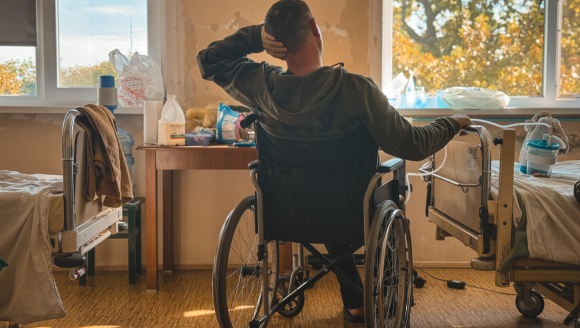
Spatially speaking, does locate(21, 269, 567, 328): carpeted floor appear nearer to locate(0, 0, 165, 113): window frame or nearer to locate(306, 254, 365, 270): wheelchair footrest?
locate(306, 254, 365, 270): wheelchair footrest

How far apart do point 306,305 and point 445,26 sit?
5.94ft

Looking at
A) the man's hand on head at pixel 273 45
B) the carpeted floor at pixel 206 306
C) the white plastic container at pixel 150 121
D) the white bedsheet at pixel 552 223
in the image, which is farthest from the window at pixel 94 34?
the white bedsheet at pixel 552 223

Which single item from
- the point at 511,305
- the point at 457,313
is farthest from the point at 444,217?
the point at 511,305

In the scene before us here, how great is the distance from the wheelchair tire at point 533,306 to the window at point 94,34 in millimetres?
2340

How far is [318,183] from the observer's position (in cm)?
157

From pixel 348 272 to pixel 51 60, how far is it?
6.91 ft

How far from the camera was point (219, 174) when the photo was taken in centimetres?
295

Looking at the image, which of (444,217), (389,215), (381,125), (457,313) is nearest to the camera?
(381,125)

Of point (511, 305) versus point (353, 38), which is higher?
point (353, 38)

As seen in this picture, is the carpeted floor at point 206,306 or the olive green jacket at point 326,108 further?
the carpeted floor at point 206,306

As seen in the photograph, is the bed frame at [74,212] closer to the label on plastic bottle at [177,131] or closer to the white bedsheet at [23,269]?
the white bedsheet at [23,269]

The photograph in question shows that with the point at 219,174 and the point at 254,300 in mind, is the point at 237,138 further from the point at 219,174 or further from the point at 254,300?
the point at 254,300

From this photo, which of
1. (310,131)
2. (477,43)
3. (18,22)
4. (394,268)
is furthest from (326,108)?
(18,22)

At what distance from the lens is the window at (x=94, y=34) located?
2959 millimetres
